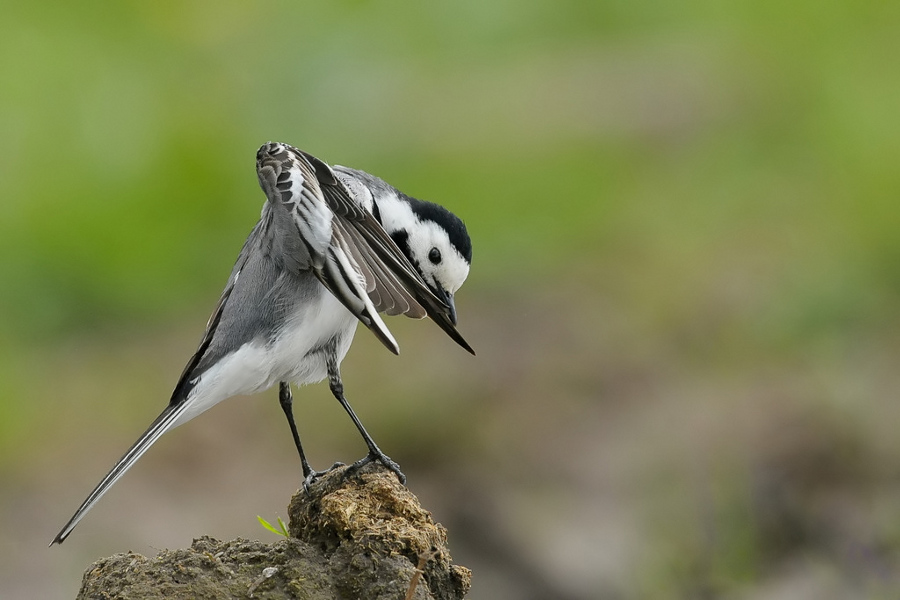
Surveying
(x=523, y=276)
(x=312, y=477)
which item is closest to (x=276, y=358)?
(x=312, y=477)

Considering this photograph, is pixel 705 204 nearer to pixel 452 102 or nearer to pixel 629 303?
pixel 629 303

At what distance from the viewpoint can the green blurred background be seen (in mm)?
9742

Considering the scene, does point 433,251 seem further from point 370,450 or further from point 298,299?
point 370,450

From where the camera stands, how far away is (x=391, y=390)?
11031mm

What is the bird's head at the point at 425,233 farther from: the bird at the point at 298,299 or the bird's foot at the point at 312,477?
the bird's foot at the point at 312,477

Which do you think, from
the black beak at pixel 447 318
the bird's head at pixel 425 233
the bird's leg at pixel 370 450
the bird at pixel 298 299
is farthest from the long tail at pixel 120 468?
the bird's head at pixel 425 233

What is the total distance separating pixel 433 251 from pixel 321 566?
95.6 inches

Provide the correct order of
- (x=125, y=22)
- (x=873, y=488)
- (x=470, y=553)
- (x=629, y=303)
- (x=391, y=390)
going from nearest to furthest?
(x=470, y=553) → (x=873, y=488) → (x=391, y=390) → (x=629, y=303) → (x=125, y=22)

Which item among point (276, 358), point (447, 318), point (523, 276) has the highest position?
point (523, 276)

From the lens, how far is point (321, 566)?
5031 mm

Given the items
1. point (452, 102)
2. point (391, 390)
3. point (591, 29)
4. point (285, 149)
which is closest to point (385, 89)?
point (452, 102)

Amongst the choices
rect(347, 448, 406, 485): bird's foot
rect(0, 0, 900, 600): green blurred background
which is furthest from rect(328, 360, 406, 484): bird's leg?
rect(0, 0, 900, 600): green blurred background

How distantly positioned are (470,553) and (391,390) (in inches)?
78.1

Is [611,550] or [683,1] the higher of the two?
[683,1]
